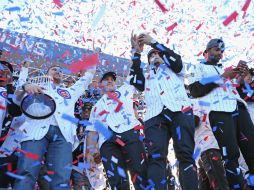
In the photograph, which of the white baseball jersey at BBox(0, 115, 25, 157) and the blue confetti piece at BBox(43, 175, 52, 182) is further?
the white baseball jersey at BBox(0, 115, 25, 157)

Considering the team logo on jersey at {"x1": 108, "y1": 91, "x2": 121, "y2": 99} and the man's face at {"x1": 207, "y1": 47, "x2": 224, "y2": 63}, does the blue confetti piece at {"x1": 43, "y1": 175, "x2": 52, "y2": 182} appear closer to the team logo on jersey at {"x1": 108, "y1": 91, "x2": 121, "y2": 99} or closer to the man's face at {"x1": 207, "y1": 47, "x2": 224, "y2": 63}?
the team logo on jersey at {"x1": 108, "y1": 91, "x2": 121, "y2": 99}

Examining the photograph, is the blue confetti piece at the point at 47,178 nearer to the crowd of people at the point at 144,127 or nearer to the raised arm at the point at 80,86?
the crowd of people at the point at 144,127

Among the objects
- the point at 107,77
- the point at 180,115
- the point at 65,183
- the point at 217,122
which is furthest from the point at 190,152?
the point at 107,77

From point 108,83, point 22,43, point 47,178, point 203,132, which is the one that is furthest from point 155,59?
point 22,43

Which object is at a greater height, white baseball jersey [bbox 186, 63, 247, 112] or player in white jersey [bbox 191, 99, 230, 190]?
white baseball jersey [bbox 186, 63, 247, 112]

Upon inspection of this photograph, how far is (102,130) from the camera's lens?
4.04 meters

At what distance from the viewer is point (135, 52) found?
3854 mm

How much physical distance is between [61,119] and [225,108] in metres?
1.61

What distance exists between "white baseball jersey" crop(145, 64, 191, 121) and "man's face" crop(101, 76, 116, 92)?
0.75 meters

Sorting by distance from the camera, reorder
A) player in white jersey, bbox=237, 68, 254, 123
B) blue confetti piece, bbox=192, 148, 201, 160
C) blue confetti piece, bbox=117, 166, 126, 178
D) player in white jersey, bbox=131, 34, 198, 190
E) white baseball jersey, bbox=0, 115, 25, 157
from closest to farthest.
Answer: player in white jersey, bbox=131, 34, 198, 190 → blue confetti piece, bbox=192, 148, 201, 160 → blue confetti piece, bbox=117, 166, 126, 178 → white baseball jersey, bbox=0, 115, 25, 157 → player in white jersey, bbox=237, 68, 254, 123

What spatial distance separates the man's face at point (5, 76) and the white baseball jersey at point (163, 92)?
1.49 metres

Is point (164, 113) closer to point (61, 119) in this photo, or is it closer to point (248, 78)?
point (61, 119)

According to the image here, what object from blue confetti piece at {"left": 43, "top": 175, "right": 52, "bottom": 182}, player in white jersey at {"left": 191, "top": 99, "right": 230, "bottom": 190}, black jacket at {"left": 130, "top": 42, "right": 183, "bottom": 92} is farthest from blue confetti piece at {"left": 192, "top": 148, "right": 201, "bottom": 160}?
blue confetti piece at {"left": 43, "top": 175, "right": 52, "bottom": 182}

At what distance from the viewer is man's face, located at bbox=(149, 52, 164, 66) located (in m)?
3.81
